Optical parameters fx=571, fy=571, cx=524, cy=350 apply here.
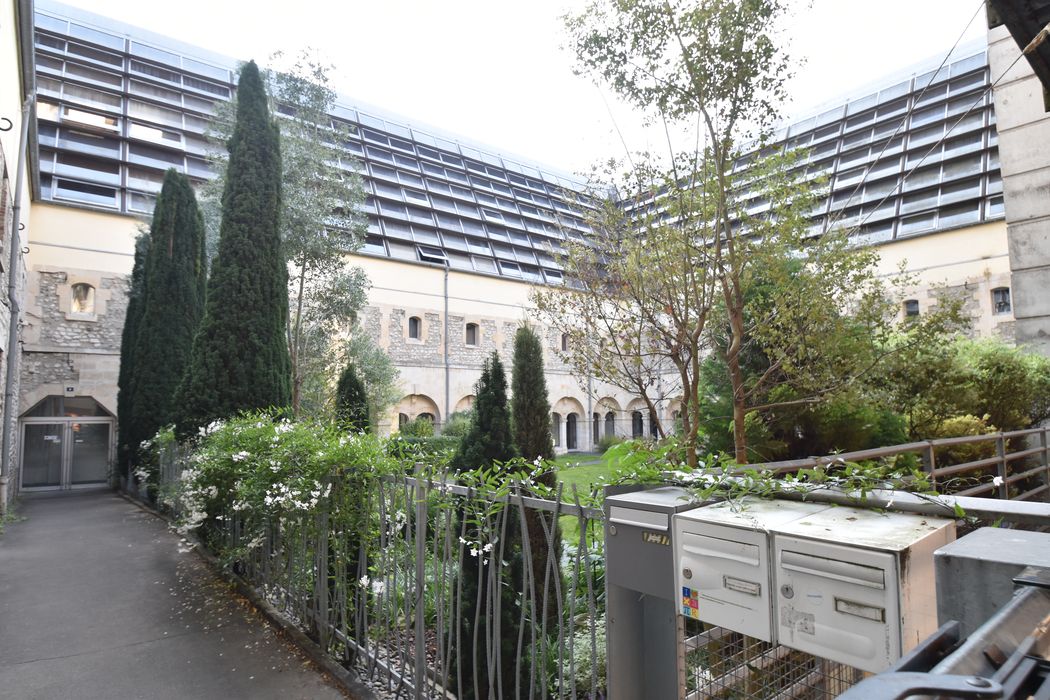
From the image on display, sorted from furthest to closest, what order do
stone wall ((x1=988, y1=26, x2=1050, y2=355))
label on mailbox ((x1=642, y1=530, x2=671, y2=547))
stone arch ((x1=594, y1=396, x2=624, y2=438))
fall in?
stone arch ((x1=594, y1=396, x2=624, y2=438)), stone wall ((x1=988, y1=26, x2=1050, y2=355)), label on mailbox ((x1=642, y1=530, x2=671, y2=547))

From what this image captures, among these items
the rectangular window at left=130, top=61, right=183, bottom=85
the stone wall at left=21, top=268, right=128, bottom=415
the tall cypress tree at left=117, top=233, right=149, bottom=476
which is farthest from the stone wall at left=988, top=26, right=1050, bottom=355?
the rectangular window at left=130, top=61, right=183, bottom=85

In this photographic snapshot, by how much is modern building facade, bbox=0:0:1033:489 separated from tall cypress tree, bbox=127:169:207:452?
120 inches

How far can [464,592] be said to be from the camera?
349 centimetres

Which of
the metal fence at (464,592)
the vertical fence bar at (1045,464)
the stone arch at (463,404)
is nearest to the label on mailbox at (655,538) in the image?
the metal fence at (464,592)

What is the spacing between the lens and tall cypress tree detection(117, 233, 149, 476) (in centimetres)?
1316

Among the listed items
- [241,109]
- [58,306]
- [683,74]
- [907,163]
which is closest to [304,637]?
[683,74]

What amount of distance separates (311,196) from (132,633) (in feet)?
34.4

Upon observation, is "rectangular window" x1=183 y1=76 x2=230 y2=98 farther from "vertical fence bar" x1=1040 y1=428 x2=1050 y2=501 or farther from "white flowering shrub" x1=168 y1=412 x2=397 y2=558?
"vertical fence bar" x1=1040 y1=428 x2=1050 y2=501

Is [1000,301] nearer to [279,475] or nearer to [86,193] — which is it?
[279,475]

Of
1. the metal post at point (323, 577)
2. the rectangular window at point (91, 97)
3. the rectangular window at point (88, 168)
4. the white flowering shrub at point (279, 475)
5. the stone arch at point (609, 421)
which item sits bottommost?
the stone arch at point (609, 421)

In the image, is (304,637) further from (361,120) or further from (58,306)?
(361,120)

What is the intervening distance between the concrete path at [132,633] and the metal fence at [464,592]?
377 millimetres

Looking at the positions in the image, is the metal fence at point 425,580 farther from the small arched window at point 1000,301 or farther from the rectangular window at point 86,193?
the small arched window at point 1000,301

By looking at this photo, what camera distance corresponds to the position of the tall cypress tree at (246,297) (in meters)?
7.80
